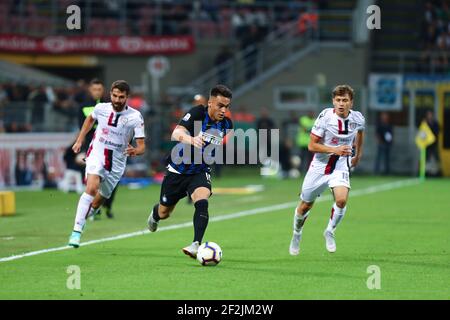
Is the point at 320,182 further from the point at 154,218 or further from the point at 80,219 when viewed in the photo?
the point at 80,219

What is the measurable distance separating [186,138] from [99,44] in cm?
2907

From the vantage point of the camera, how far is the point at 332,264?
13414mm

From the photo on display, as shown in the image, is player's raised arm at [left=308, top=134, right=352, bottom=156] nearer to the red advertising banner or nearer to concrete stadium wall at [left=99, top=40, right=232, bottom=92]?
the red advertising banner

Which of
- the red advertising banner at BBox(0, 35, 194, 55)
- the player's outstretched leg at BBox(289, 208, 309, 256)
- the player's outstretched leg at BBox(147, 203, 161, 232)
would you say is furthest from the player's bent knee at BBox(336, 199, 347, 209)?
the red advertising banner at BBox(0, 35, 194, 55)

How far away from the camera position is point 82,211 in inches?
584

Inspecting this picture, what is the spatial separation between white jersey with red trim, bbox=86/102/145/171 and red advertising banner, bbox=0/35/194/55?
26860 mm

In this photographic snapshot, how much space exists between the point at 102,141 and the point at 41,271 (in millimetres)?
2964

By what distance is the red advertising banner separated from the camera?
4131 cm

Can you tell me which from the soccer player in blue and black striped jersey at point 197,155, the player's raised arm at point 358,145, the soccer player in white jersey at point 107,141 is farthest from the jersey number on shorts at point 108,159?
the player's raised arm at point 358,145

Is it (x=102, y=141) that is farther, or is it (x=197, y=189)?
(x=102, y=141)

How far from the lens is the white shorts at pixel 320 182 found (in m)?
14.3
